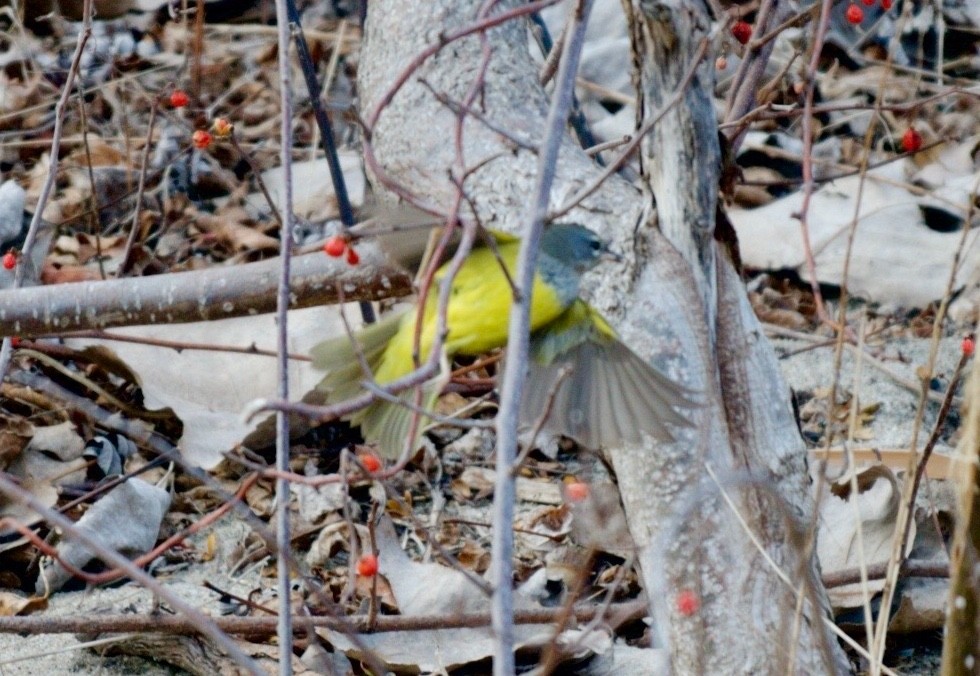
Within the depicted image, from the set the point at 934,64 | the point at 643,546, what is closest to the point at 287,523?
the point at 643,546

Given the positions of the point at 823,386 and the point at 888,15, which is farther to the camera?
the point at 888,15

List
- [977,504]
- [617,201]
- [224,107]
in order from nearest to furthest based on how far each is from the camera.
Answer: [977,504] < [617,201] < [224,107]

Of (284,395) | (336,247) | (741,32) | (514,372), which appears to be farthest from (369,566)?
(741,32)

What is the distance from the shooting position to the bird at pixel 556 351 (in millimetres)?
2668

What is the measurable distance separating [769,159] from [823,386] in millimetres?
1628

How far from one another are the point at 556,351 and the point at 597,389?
0.16m

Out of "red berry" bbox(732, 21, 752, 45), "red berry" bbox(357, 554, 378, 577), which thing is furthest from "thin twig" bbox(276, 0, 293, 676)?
"red berry" bbox(732, 21, 752, 45)

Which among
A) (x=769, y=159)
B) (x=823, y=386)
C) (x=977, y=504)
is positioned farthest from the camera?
(x=769, y=159)

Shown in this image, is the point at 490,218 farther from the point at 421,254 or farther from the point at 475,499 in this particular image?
the point at 475,499

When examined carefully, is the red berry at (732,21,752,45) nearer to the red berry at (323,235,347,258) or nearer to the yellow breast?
the yellow breast

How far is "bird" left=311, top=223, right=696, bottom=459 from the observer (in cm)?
267

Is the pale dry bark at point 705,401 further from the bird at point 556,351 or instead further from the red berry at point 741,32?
the red berry at point 741,32

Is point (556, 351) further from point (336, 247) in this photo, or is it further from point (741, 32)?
point (741, 32)

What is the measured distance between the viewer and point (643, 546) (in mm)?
2756
